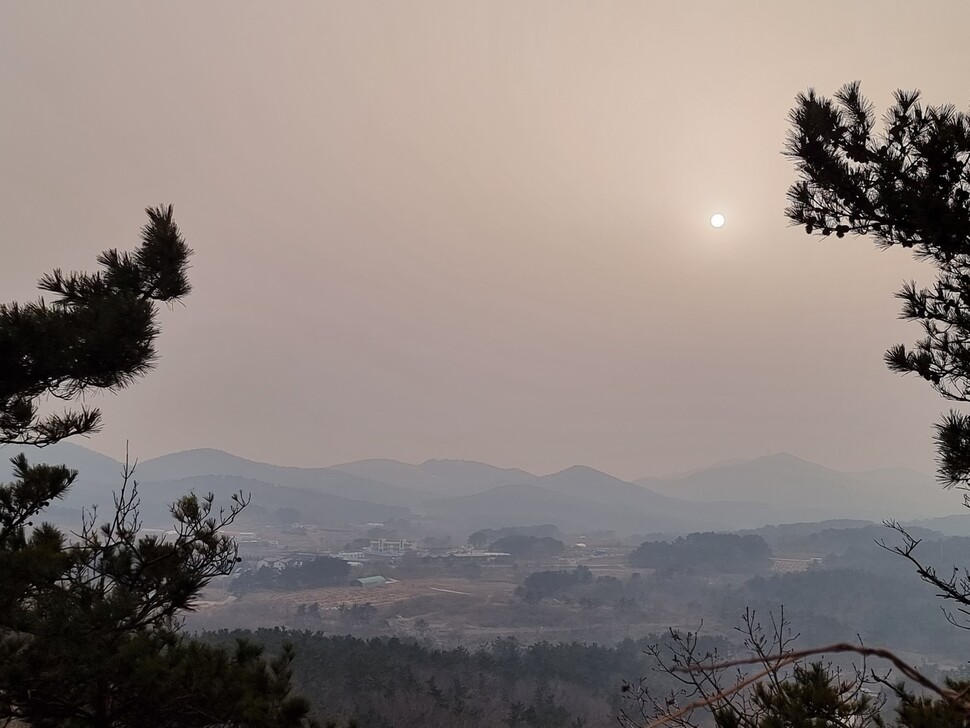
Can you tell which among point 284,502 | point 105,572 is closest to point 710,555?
point 105,572

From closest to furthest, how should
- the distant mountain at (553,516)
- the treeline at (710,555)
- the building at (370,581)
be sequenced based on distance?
1. the building at (370,581)
2. the treeline at (710,555)
3. the distant mountain at (553,516)

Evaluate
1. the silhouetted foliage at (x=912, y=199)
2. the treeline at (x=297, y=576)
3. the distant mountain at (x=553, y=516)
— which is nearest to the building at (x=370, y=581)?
the treeline at (x=297, y=576)

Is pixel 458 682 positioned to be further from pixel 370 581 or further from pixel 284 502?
pixel 284 502

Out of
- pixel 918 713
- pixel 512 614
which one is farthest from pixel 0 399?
pixel 512 614

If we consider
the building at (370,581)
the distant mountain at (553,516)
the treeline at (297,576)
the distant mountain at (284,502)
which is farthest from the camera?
the distant mountain at (553,516)

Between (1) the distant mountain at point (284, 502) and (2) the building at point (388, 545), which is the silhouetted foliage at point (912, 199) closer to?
(2) the building at point (388, 545)

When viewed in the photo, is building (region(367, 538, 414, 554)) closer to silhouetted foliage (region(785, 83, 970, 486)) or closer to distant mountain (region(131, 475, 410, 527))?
distant mountain (region(131, 475, 410, 527))
